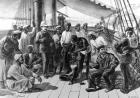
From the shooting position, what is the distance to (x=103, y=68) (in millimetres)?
4707

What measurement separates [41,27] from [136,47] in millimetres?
2028

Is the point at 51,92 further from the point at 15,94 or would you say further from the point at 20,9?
→ the point at 20,9

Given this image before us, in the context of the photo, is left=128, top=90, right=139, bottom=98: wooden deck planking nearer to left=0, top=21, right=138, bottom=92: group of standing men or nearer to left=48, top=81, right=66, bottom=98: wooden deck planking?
left=0, top=21, right=138, bottom=92: group of standing men

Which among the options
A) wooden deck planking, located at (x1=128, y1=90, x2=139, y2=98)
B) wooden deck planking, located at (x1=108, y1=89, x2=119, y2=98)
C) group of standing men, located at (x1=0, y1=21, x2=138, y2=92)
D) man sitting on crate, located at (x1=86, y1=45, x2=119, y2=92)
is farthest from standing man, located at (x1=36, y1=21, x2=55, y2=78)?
wooden deck planking, located at (x1=128, y1=90, x2=139, y2=98)

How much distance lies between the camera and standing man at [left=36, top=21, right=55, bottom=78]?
512 centimetres

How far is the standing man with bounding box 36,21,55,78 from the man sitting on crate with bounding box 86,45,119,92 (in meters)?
1.02

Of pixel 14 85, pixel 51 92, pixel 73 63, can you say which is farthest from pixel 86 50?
pixel 14 85

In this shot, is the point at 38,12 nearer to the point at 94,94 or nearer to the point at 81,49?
the point at 81,49

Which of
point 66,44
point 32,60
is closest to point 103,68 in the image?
point 66,44

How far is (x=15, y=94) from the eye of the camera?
4703 mm

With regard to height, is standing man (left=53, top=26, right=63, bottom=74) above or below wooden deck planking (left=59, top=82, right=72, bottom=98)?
above

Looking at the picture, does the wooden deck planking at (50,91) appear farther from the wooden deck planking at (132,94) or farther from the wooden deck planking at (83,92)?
the wooden deck planking at (132,94)

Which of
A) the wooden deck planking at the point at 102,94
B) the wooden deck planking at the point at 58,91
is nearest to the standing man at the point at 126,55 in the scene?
the wooden deck planking at the point at 102,94

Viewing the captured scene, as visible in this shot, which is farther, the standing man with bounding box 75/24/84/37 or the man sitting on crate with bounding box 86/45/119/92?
the standing man with bounding box 75/24/84/37
